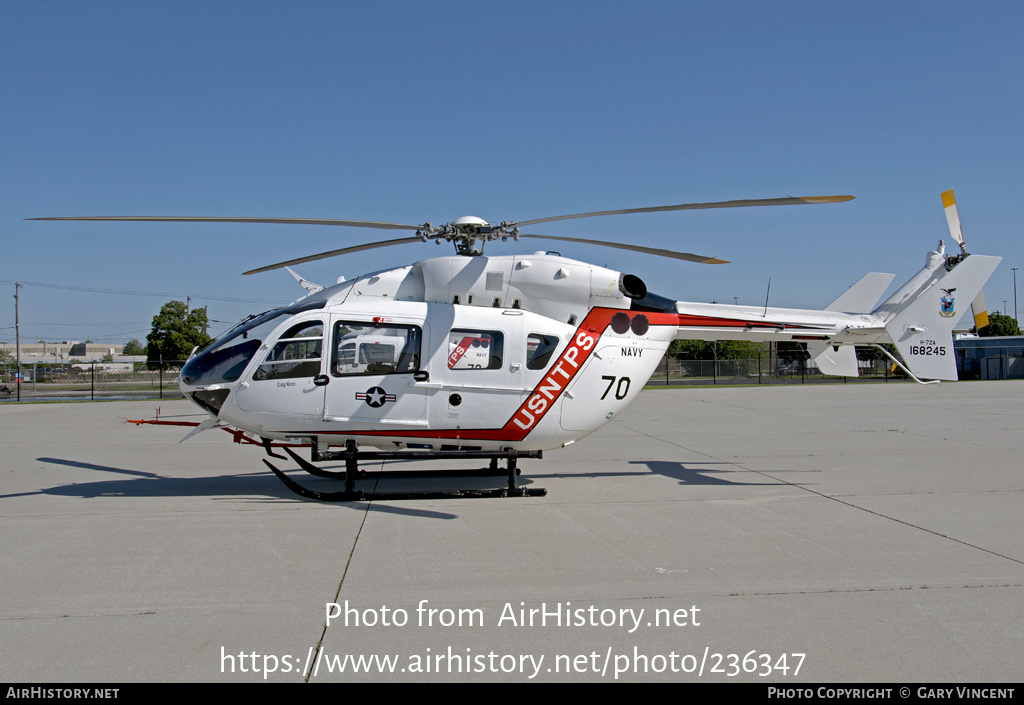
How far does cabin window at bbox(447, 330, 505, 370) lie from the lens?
837 centimetres

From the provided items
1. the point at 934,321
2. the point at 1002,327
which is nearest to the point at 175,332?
the point at 934,321

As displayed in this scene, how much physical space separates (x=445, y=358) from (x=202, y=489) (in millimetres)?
4004

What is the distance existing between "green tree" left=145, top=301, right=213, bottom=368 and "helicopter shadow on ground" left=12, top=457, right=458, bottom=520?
44.2 meters

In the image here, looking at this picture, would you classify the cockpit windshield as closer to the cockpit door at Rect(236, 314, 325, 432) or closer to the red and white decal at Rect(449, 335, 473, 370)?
the cockpit door at Rect(236, 314, 325, 432)

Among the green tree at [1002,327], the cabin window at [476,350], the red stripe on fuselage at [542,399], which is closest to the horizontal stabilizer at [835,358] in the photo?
the red stripe on fuselage at [542,399]

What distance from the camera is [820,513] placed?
24.6 ft

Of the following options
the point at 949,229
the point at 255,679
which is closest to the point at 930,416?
the point at 949,229

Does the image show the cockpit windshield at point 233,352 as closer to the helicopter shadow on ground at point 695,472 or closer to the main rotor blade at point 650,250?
the main rotor blade at point 650,250

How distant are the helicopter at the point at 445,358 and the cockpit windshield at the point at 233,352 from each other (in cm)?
2

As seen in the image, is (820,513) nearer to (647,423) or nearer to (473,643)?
(473,643)

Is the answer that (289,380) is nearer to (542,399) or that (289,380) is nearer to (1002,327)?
(542,399)

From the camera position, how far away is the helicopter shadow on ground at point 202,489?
8.07 m

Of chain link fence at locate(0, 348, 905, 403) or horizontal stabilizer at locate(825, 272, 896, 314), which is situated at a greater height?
horizontal stabilizer at locate(825, 272, 896, 314)

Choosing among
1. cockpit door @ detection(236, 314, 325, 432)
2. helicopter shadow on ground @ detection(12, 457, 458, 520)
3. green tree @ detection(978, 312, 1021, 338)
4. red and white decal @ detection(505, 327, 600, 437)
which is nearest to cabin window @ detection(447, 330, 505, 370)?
red and white decal @ detection(505, 327, 600, 437)
